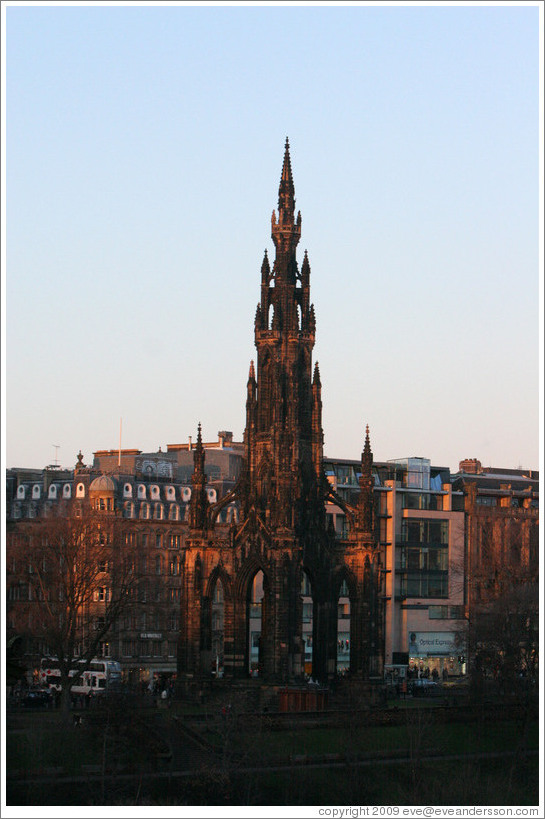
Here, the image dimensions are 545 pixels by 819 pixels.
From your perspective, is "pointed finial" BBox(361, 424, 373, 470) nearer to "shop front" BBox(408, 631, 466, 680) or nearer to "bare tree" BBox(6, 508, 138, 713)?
"bare tree" BBox(6, 508, 138, 713)

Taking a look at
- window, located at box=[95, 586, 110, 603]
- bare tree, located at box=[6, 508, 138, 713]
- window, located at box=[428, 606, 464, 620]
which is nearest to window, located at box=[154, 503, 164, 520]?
window, located at box=[95, 586, 110, 603]

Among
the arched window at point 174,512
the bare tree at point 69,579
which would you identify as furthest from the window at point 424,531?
the bare tree at point 69,579

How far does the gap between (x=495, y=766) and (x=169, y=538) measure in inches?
2721

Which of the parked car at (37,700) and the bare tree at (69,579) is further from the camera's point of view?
the bare tree at (69,579)

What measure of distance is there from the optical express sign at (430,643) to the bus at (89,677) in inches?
1527

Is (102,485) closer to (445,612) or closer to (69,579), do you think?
(445,612)

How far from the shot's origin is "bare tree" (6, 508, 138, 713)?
104 meters

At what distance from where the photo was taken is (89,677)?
118 meters

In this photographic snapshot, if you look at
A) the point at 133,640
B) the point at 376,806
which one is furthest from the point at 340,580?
the point at 133,640

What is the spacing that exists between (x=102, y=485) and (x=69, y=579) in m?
42.8

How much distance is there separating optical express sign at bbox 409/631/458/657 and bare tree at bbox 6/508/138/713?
97.5ft

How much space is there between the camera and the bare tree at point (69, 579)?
104m

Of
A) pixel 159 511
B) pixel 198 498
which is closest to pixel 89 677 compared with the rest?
pixel 198 498

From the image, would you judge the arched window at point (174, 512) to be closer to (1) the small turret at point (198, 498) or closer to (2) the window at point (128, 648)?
(2) the window at point (128, 648)
